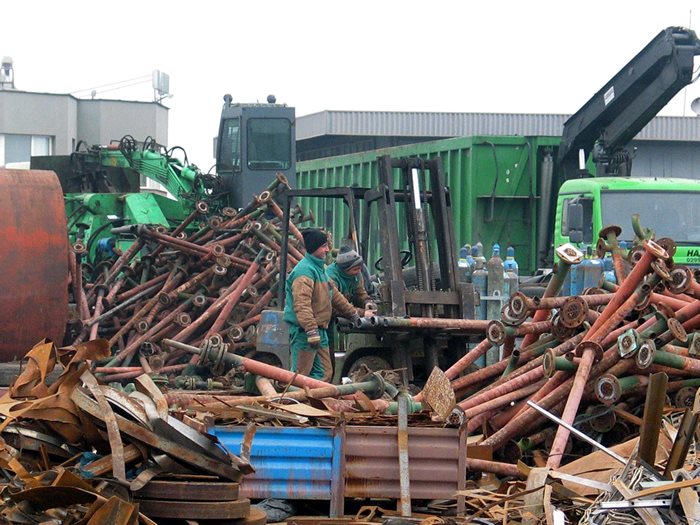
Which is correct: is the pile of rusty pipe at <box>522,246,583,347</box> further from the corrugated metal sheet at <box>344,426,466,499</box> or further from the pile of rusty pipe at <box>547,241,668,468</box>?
the corrugated metal sheet at <box>344,426,466,499</box>

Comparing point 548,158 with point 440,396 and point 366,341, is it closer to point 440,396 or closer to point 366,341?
point 366,341

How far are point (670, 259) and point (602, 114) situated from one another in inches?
390

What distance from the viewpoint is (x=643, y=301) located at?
8.33m

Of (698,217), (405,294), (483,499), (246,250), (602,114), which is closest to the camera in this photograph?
(483,499)

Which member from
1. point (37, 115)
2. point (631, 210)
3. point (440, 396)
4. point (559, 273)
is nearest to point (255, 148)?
point (631, 210)

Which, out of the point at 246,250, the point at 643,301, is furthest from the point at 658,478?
the point at 246,250

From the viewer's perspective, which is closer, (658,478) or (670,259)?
(658,478)

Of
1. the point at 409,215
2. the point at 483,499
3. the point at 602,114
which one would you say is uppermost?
the point at 602,114

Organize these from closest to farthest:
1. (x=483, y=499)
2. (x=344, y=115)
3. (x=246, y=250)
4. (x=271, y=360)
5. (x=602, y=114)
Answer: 1. (x=483, y=499)
2. (x=271, y=360)
3. (x=246, y=250)
4. (x=602, y=114)
5. (x=344, y=115)

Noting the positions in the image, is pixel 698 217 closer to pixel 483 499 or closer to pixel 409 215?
pixel 409 215

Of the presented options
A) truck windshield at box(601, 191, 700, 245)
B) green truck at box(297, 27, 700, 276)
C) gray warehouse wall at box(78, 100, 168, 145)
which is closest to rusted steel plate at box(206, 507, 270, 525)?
truck windshield at box(601, 191, 700, 245)

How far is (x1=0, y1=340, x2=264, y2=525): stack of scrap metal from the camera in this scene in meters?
5.31

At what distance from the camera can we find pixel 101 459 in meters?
5.62

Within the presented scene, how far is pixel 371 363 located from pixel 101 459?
474cm
